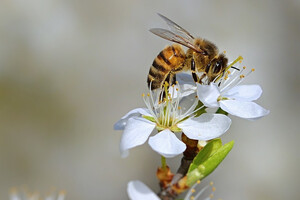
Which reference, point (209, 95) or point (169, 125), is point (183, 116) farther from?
point (209, 95)

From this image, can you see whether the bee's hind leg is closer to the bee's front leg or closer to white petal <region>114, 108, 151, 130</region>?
the bee's front leg

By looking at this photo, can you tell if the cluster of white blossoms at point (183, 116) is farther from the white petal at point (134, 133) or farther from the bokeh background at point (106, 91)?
the bokeh background at point (106, 91)

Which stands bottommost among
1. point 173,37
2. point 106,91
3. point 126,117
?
point 106,91

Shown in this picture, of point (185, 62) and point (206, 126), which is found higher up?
point (185, 62)

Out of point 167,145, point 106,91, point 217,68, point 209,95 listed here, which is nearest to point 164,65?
point 217,68

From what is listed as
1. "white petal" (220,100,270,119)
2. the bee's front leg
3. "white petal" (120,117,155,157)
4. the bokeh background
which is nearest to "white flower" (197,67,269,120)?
"white petal" (220,100,270,119)
